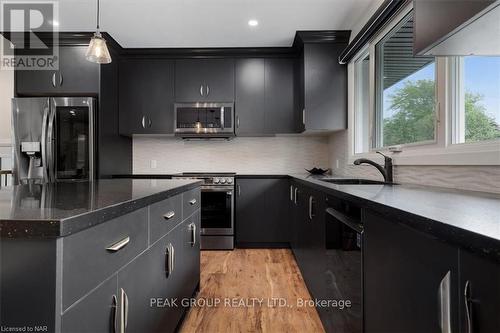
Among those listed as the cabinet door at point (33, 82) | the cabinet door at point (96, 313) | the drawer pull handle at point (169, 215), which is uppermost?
the cabinet door at point (33, 82)

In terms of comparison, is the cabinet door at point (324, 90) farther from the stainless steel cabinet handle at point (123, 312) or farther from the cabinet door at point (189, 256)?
the stainless steel cabinet handle at point (123, 312)

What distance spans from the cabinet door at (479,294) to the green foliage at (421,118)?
3.53 feet

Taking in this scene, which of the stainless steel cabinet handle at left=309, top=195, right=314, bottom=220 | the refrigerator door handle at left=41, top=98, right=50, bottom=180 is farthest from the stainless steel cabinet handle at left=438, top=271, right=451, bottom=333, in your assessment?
the refrigerator door handle at left=41, top=98, right=50, bottom=180

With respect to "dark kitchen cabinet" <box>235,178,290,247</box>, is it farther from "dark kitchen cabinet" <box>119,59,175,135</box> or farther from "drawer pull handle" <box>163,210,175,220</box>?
"drawer pull handle" <box>163,210,175,220</box>

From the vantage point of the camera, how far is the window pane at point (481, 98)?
132 cm

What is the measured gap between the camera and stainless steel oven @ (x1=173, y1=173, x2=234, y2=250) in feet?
11.5

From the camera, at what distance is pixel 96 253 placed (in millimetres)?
760

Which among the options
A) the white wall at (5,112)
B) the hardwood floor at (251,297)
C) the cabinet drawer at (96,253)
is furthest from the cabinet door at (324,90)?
the white wall at (5,112)

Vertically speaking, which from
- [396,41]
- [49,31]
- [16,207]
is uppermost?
[49,31]

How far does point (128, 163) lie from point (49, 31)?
5.78 ft

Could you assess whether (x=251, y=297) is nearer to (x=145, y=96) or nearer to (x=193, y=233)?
(x=193, y=233)

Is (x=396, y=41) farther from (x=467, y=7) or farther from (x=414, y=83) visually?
(x=467, y=7)

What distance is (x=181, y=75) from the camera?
3658mm

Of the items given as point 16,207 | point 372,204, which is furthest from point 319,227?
point 16,207
